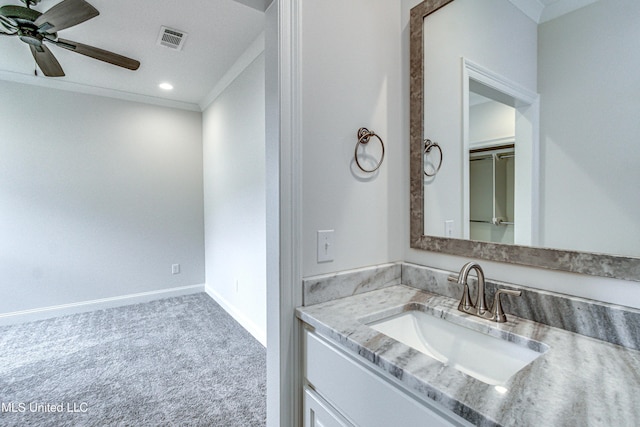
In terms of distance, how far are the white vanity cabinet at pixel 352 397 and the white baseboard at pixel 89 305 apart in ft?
11.0

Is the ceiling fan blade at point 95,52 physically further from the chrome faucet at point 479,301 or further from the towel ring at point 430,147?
the chrome faucet at point 479,301

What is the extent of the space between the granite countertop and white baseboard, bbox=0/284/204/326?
136 inches

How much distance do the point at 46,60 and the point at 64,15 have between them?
0.76 m

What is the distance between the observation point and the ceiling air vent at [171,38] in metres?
2.25

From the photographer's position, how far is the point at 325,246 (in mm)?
1104

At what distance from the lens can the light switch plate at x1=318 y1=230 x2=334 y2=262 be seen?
3.58 ft

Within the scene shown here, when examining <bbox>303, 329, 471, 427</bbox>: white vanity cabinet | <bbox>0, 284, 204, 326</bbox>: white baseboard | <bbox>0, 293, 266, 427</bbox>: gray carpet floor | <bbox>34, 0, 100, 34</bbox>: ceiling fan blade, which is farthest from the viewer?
<bbox>0, 284, 204, 326</bbox>: white baseboard

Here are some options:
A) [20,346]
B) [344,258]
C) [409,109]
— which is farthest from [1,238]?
[409,109]

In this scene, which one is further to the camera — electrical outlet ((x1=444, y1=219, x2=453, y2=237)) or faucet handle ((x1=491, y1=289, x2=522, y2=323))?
electrical outlet ((x1=444, y1=219, x2=453, y2=237))

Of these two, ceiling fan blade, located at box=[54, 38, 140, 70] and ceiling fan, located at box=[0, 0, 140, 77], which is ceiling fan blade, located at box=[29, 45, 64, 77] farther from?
ceiling fan blade, located at box=[54, 38, 140, 70]

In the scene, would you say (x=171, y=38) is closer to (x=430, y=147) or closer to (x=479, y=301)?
(x=430, y=147)

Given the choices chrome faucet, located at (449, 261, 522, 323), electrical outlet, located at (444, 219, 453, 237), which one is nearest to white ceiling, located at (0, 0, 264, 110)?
electrical outlet, located at (444, 219, 453, 237)

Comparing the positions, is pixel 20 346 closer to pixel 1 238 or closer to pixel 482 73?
pixel 1 238

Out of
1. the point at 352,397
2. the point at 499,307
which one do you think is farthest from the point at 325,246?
the point at 499,307
